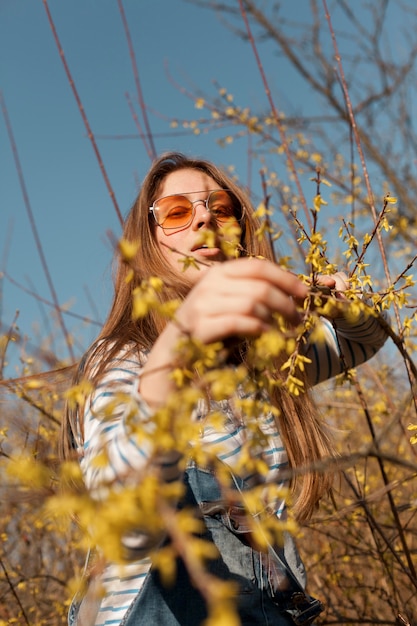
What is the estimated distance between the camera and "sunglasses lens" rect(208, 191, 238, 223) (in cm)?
178

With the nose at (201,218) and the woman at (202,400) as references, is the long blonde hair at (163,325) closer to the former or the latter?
the woman at (202,400)

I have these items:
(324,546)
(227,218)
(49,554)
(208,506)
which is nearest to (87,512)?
(208,506)

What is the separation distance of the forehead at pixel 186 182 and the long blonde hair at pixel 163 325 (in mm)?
34

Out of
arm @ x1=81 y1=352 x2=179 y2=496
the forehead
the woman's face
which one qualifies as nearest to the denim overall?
arm @ x1=81 y1=352 x2=179 y2=496

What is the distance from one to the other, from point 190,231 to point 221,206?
0.20 m

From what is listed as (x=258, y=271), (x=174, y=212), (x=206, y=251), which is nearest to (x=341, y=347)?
(x=206, y=251)

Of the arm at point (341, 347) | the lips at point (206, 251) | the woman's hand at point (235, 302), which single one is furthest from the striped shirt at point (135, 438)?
the lips at point (206, 251)

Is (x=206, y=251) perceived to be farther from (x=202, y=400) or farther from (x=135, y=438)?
(x=135, y=438)

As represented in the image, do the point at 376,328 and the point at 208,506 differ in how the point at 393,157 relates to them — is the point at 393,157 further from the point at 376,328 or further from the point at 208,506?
the point at 208,506

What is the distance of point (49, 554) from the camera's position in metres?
4.22

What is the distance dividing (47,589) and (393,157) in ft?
17.5

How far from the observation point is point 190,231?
66.7 inches

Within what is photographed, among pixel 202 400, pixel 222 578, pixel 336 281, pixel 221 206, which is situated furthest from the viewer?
pixel 221 206

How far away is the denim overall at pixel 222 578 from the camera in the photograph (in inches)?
46.0
